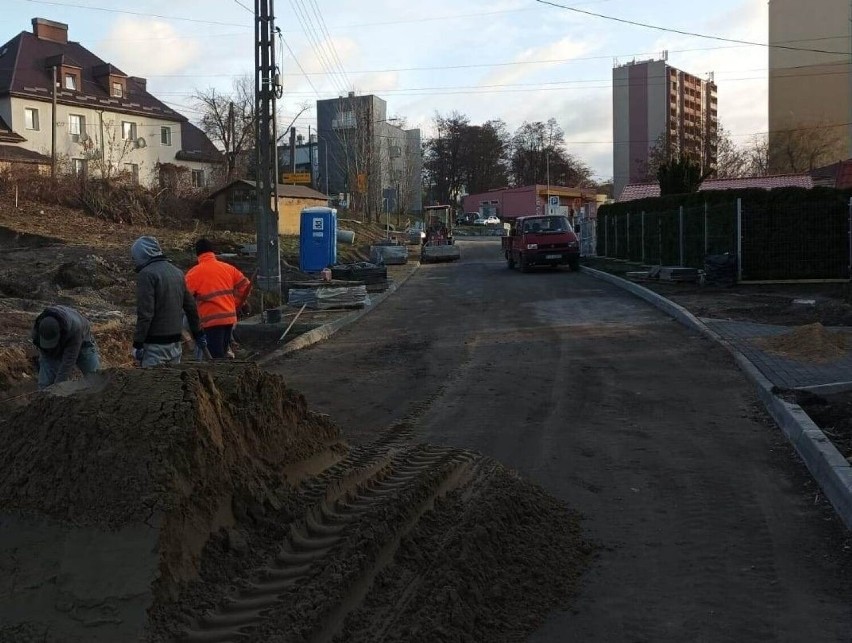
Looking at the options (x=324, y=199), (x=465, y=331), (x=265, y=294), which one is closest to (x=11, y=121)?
(x=324, y=199)

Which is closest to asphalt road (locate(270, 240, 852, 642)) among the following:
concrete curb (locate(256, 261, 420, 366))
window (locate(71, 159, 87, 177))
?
concrete curb (locate(256, 261, 420, 366))

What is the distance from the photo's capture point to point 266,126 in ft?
60.5

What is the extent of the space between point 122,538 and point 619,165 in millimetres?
119007

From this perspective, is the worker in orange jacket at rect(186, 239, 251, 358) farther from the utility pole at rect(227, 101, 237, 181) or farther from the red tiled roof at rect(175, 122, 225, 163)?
the red tiled roof at rect(175, 122, 225, 163)

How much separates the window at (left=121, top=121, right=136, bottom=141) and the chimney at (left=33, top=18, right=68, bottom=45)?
7.02 m

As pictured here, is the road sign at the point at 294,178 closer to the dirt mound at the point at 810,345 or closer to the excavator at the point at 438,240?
the excavator at the point at 438,240

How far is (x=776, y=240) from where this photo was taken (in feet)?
67.6

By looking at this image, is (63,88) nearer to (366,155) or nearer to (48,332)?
(366,155)

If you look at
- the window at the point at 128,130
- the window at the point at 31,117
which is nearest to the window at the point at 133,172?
the window at the point at 128,130

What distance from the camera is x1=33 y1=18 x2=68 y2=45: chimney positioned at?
55750mm

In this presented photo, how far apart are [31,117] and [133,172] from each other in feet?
33.9

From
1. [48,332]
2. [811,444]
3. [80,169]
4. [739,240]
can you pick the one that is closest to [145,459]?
[48,332]

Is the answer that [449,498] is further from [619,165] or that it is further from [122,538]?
[619,165]

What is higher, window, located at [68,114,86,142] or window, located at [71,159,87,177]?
window, located at [68,114,86,142]
